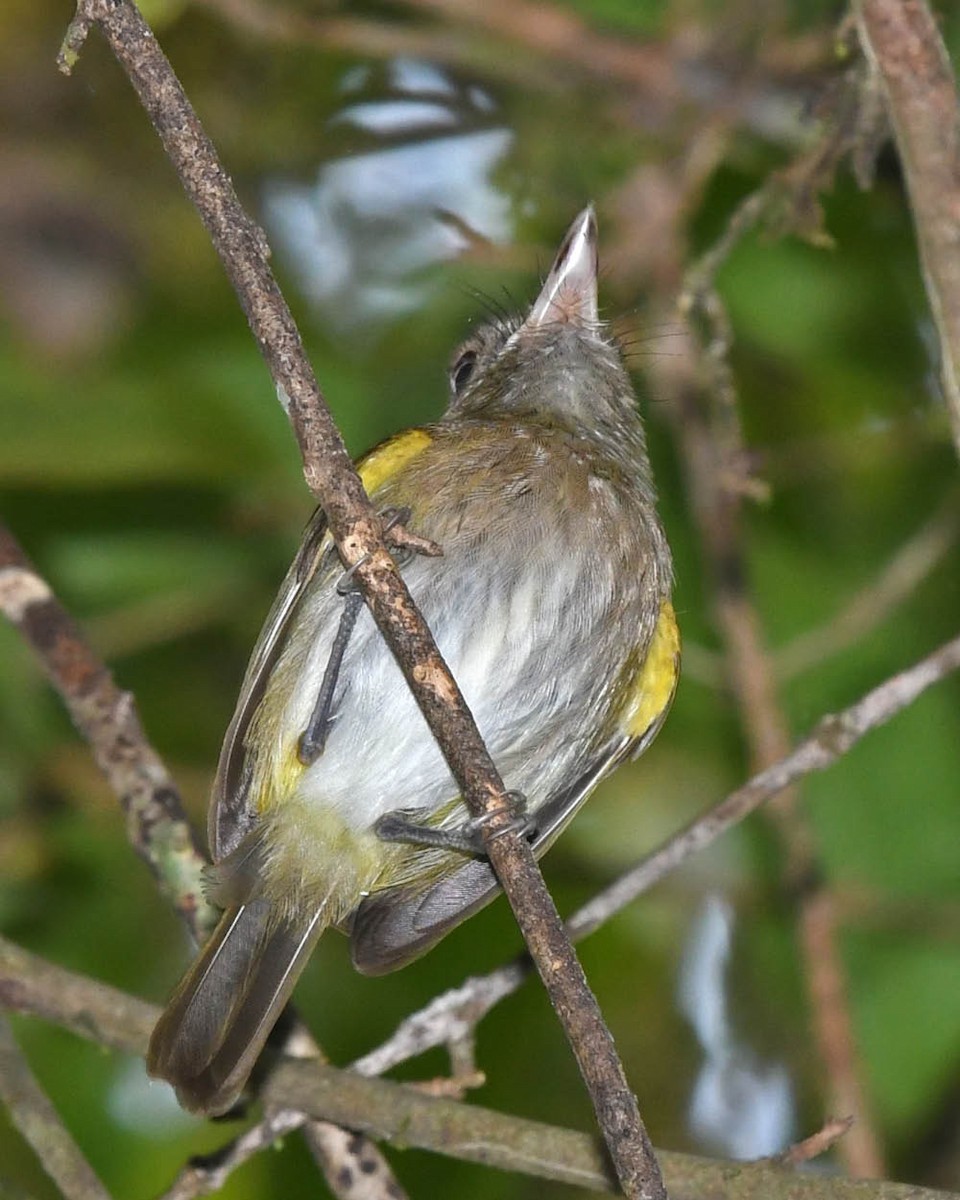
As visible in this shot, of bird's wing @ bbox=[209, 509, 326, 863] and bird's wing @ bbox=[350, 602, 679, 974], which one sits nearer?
bird's wing @ bbox=[209, 509, 326, 863]

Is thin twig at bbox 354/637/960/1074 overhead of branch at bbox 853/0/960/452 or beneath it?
beneath

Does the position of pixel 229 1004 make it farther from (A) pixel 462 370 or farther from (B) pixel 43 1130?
(A) pixel 462 370

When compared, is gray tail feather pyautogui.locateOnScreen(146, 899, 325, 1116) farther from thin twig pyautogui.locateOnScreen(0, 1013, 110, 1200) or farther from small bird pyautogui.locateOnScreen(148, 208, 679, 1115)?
thin twig pyautogui.locateOnScreen(0, 1013, 110, 1200)

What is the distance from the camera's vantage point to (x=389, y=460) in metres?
3.28

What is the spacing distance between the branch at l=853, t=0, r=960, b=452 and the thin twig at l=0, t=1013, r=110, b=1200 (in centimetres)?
185

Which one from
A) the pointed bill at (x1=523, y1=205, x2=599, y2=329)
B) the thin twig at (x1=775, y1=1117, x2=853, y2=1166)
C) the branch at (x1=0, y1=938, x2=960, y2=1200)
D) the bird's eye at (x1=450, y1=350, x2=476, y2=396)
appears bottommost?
the thin twig at (x1=775, y1=1117, x2=853, y2=1166)

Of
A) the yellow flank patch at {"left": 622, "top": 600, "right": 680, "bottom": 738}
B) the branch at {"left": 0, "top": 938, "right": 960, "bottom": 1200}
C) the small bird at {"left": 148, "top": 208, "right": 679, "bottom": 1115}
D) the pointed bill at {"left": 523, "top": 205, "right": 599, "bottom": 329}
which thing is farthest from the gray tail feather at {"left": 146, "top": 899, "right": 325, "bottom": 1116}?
the pointed bill at {"left": 523, "top": 205, "right": 599, "bottom": 329}

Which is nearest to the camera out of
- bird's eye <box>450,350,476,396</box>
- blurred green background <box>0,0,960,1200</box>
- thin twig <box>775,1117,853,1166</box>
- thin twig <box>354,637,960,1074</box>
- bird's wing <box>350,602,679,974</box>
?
thin twig <box>775,1117,853,1166</box>

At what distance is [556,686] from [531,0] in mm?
2497

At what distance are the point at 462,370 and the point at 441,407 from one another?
81 cm

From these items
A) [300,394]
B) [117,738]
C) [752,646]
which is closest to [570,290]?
[752,646]

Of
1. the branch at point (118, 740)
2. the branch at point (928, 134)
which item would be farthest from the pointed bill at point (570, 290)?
the branch at point (118, 740)

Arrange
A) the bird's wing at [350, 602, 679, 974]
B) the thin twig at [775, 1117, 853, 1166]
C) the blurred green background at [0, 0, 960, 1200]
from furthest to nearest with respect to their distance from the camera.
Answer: the blurred green background at [0, 0, 960, 1200] < the bird's wing at [350, 602, 679, 974] < the thin twig at [775, 1117, 853, 1166]

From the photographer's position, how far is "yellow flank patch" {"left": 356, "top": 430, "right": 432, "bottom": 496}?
3.27 meters
